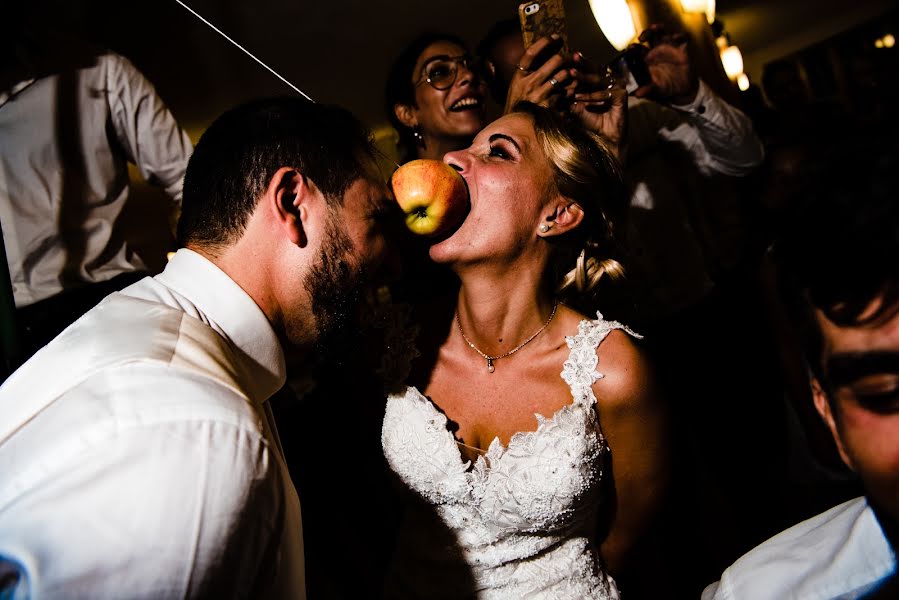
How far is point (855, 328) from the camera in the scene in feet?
3.04

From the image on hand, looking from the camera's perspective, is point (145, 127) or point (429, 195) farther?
point (145, 127)

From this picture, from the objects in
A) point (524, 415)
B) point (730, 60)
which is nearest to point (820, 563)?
point (524, 415)

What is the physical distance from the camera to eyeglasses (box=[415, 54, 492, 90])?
8.34ft

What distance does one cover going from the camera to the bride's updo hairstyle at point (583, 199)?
1.90 metres

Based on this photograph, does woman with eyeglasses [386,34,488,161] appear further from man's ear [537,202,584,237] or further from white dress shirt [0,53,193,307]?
white dress shirt [0,53,193,307]

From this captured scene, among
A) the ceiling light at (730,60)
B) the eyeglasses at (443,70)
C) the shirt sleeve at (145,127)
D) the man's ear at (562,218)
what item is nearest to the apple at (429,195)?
the man's ear at (562,218)

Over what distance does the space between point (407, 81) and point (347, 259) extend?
167cm

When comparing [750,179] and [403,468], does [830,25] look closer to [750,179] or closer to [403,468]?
[750,179]

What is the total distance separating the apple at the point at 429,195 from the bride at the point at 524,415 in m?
0.10

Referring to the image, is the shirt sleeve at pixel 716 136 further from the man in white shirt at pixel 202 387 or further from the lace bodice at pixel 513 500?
the man in white shirt at pixel 202 387

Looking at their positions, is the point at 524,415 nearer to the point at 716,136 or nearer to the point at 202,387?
the point at 202,387

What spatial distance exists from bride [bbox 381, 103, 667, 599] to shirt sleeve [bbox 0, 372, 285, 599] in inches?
36.9

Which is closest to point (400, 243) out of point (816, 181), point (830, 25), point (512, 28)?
point (512, 28)

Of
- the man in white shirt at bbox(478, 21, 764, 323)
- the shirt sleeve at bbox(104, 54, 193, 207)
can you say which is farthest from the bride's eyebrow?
the shirt sleeve at bbox(104, 54, 193, 207)
